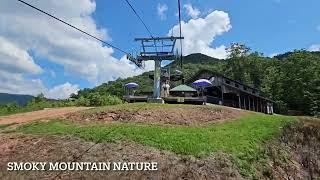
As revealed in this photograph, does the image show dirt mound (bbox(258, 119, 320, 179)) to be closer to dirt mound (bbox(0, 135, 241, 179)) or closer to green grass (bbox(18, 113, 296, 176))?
green grass (bbox(18, 113, 296, 176))

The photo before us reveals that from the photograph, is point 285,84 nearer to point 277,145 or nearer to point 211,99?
point 211,99

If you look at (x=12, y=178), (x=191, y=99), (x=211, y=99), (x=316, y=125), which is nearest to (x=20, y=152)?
(x=12, y=178)

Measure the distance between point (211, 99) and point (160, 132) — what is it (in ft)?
95.1

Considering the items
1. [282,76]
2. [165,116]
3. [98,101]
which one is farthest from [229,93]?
[165,116]

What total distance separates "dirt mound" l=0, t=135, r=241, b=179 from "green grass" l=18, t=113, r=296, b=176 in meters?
0.55

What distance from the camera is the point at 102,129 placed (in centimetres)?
1964

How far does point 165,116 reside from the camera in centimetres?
2266

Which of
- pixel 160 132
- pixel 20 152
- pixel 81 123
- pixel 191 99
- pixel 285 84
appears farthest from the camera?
pixel 285 84

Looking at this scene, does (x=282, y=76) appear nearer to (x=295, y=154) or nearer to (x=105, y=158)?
(x=295, y=154)

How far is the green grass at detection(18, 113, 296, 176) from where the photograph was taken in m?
17.3

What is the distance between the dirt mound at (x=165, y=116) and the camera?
22141 mm

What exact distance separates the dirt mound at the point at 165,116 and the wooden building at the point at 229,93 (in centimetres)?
2320

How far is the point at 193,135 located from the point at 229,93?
36568 millimetres

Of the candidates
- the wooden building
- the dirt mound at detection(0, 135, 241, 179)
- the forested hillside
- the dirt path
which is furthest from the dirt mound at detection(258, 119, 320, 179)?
the forested hillside
